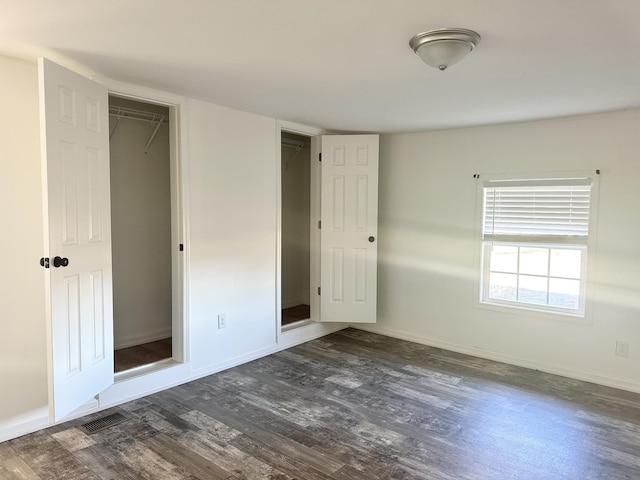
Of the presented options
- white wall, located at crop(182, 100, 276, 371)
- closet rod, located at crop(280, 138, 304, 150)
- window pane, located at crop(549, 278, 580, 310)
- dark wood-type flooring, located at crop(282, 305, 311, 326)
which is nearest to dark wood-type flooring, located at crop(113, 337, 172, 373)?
white wall, located at crop(182, 100, 276, 371)

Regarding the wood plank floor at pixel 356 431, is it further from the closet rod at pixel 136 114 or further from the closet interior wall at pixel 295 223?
the closet rod at pixel 136 114

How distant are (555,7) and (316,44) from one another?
1.06 meters

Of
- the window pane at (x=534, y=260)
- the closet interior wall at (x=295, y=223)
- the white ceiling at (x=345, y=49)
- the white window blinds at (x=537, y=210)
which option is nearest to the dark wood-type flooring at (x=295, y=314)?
the closet interior wall at (x=295, y=223)

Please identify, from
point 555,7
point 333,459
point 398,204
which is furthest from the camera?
point 398,204

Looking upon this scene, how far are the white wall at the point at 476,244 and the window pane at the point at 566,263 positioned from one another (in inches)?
5.8

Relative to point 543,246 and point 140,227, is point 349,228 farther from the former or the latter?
point 140,227

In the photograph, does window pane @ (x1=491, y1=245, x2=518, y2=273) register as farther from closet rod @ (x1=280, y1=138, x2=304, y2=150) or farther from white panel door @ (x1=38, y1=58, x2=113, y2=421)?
white panel door @ (x1=38, y1=58, x2=113, y2=421)

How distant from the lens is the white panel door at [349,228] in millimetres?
4602

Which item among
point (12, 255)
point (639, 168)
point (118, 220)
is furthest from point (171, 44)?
point (639, 168)

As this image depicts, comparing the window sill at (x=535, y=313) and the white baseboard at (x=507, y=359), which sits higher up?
the window sill at (x=535, y=313)

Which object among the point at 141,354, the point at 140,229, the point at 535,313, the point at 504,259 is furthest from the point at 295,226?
the point at 535,313

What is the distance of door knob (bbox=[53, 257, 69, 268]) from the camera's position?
237 cm

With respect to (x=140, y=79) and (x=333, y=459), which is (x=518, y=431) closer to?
(x=333, y=459)

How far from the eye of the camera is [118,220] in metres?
4.13
